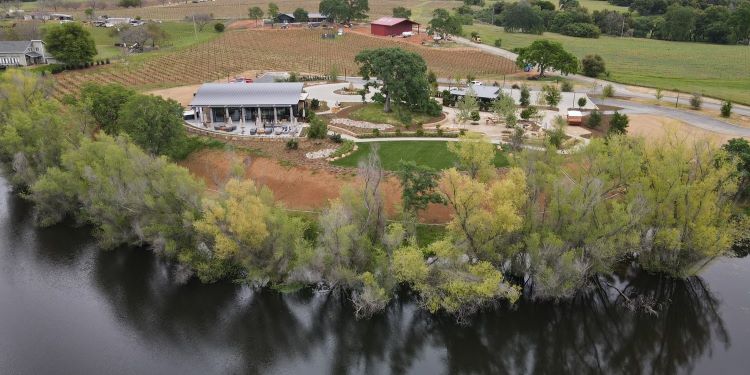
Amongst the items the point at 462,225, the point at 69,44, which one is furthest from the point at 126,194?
the point at 69,44

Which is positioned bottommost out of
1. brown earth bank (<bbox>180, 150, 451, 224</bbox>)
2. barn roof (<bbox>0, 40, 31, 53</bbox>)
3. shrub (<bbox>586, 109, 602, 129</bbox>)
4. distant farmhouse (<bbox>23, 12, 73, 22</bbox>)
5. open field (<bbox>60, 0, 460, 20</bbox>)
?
brown earth bank (<bbox>180, 150, 451, 224</bbox>)

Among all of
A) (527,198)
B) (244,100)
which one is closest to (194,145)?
(244,100)

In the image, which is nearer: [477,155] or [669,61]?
[477,155]

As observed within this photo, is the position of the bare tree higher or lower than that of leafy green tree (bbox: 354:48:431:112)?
higher

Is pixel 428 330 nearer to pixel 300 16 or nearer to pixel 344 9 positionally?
pixel 344 9

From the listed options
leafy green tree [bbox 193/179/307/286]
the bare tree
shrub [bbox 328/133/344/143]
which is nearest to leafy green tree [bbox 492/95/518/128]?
shrub [bbox 328/133/344/143]

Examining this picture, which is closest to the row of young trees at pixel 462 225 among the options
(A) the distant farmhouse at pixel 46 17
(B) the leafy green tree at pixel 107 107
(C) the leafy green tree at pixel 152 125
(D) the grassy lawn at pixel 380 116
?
(C) the leafy green tree at pixel 152 125

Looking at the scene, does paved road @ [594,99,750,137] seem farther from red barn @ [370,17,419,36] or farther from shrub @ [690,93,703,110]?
red barn @ [370,17,419,36]
